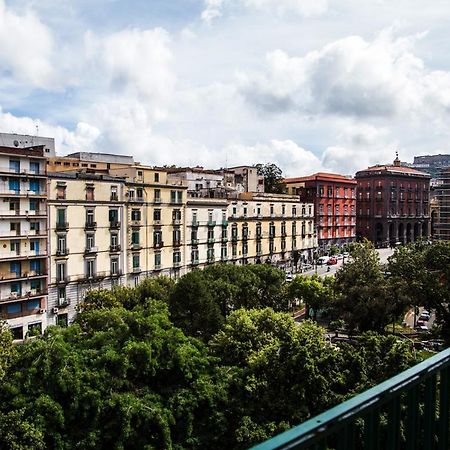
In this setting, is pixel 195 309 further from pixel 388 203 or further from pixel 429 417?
pixel 388 203

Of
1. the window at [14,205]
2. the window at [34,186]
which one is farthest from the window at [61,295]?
the window at [34,186]

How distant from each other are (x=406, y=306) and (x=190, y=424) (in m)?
17.0

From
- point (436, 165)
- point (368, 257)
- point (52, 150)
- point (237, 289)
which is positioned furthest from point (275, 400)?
point (436, 165)

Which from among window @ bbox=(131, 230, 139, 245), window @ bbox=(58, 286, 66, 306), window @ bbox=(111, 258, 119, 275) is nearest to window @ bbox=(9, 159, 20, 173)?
window @ bbox=(58, 286, 66, 306)

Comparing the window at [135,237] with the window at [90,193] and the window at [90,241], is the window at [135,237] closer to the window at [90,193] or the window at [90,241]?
the window at [90,241]

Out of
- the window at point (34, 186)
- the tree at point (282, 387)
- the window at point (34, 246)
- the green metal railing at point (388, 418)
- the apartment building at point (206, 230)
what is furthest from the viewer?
the apartment building at point (206, 230)

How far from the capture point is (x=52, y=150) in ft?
192

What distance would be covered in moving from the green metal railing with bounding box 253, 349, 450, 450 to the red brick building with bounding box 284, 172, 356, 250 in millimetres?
62650

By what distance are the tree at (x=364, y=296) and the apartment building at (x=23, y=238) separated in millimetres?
18659

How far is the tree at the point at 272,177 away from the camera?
70.7 metres

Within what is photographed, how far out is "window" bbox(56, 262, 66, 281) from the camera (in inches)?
1326

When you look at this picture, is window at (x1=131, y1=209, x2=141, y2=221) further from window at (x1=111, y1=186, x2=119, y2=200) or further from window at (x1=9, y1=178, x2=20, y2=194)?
window at (x1=9, y1=178, x2=20, y2=194)

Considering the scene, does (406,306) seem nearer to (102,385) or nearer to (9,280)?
(102,385)

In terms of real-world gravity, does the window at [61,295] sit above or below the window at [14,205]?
below
